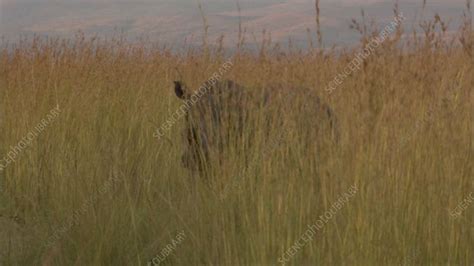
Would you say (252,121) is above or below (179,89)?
below

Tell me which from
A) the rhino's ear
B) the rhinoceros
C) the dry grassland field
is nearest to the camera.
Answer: the dry grassland field

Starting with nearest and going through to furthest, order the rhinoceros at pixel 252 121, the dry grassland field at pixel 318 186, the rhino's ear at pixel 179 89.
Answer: the dry grassland field at pixel 318 186 < the rhinoceros at pixel 252 121 < the rhino's ear at pixel 179 89

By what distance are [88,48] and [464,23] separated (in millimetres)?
5444

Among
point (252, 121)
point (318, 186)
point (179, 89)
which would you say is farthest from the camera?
point (179, 89)

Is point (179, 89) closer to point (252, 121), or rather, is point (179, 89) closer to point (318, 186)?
point (252, 121)

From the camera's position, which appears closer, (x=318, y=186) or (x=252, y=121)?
(x=318, y=186)

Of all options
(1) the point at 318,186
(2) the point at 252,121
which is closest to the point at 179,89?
(2) the point at 252,121

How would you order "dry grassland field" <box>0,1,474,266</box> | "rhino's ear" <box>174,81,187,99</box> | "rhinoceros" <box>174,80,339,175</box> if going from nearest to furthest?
"dry grassland field" <box>0,1,474,266</box> → "rhinoceros" <box>174,80,339,175</box> → "rhino's ear" <box>174,81,187,99</box>

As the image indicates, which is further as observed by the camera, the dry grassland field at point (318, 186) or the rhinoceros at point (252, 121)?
the rhinoceros at point (252, 121)

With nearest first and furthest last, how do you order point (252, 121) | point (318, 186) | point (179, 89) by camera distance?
1. point (318, 186)
2. point (252, 121)
3. point (179, 89)

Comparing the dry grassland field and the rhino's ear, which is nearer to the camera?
the dry grassland field

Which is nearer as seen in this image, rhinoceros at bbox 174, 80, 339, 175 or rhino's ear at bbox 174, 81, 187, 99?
rhinoceros at bbox 174, 80, 339, 175

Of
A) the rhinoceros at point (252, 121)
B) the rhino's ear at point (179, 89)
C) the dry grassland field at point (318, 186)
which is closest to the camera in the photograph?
the dry grassland field at point (318, 186)

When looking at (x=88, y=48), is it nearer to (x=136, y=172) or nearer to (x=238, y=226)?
(x=136, y=172)
